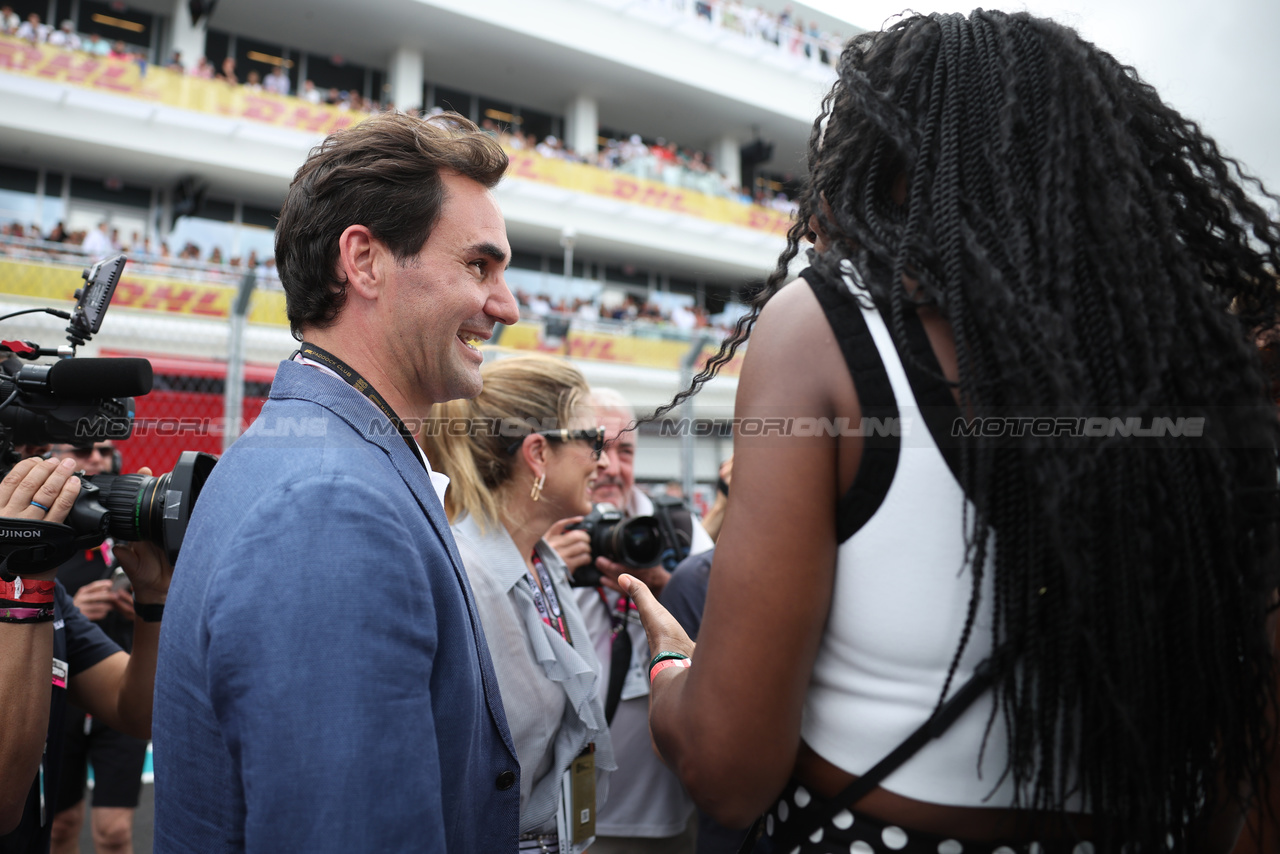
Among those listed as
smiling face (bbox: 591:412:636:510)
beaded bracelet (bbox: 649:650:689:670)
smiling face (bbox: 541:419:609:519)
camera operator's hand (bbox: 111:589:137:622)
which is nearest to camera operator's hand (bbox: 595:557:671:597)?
smiling face (bbox: 541:419:609:519)

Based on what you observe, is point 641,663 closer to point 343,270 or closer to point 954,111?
point 343,270

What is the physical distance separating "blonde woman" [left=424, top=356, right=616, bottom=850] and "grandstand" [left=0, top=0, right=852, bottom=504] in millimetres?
5951

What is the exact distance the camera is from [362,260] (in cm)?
143

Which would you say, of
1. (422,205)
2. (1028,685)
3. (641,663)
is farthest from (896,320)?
(641,663)

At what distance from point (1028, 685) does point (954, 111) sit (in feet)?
2.35

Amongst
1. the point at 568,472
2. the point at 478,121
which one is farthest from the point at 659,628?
the point at 478,121

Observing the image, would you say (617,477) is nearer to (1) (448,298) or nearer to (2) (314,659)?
(1) (448,298)

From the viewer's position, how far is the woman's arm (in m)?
0.98

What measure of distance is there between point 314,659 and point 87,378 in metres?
1.14

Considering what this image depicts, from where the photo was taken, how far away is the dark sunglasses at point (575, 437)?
2561 millimetres

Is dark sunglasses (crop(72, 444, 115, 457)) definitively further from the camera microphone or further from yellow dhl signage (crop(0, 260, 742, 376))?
the camera microphone

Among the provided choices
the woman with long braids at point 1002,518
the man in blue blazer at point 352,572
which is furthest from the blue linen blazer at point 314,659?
the woman with long braids at point 1002,518

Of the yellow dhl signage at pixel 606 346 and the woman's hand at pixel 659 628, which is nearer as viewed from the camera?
the woman's hand at pixel 659 628
